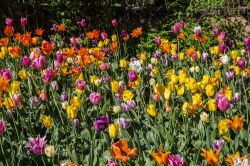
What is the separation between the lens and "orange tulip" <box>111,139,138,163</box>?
1.94 metres

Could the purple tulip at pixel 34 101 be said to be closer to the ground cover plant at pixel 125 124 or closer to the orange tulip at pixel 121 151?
the ground cover plant at pixel 125 124

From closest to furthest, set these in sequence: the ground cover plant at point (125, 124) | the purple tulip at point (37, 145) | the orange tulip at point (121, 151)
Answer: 1. the orange tulip at point (121, 151)
2. the purple tulip at point (37, 145)
3. the ground cover plant at point (125, 124)

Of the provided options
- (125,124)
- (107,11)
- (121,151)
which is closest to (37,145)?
(121,151)

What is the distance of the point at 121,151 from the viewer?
198 centimetres

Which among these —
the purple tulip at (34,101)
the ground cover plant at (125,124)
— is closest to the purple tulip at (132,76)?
the ground cover plant at (125,124)

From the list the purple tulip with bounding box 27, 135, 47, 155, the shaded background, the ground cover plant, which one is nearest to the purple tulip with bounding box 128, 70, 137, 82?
the ground cover plant

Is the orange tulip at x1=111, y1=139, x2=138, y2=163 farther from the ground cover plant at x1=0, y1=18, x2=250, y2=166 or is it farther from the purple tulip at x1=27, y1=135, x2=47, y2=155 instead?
the purple tulip at x1=27, y1=135, x2=47, y2=155

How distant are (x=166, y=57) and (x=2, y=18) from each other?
3.37 m

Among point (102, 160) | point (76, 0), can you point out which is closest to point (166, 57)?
point (102, 160)

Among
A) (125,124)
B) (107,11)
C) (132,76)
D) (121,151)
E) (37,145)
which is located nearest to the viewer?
(121,151)

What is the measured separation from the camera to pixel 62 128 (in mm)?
3098

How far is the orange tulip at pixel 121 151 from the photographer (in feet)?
6.37

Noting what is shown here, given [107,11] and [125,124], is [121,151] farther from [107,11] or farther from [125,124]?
[107,11]

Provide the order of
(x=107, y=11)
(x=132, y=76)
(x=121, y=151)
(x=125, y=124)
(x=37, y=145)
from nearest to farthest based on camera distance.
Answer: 1. (x=121, y=151)
2. (x=37, y=145)
3. (x=125, y=124)
4. (x=132, y=76)
5. (x=107, y=11)
